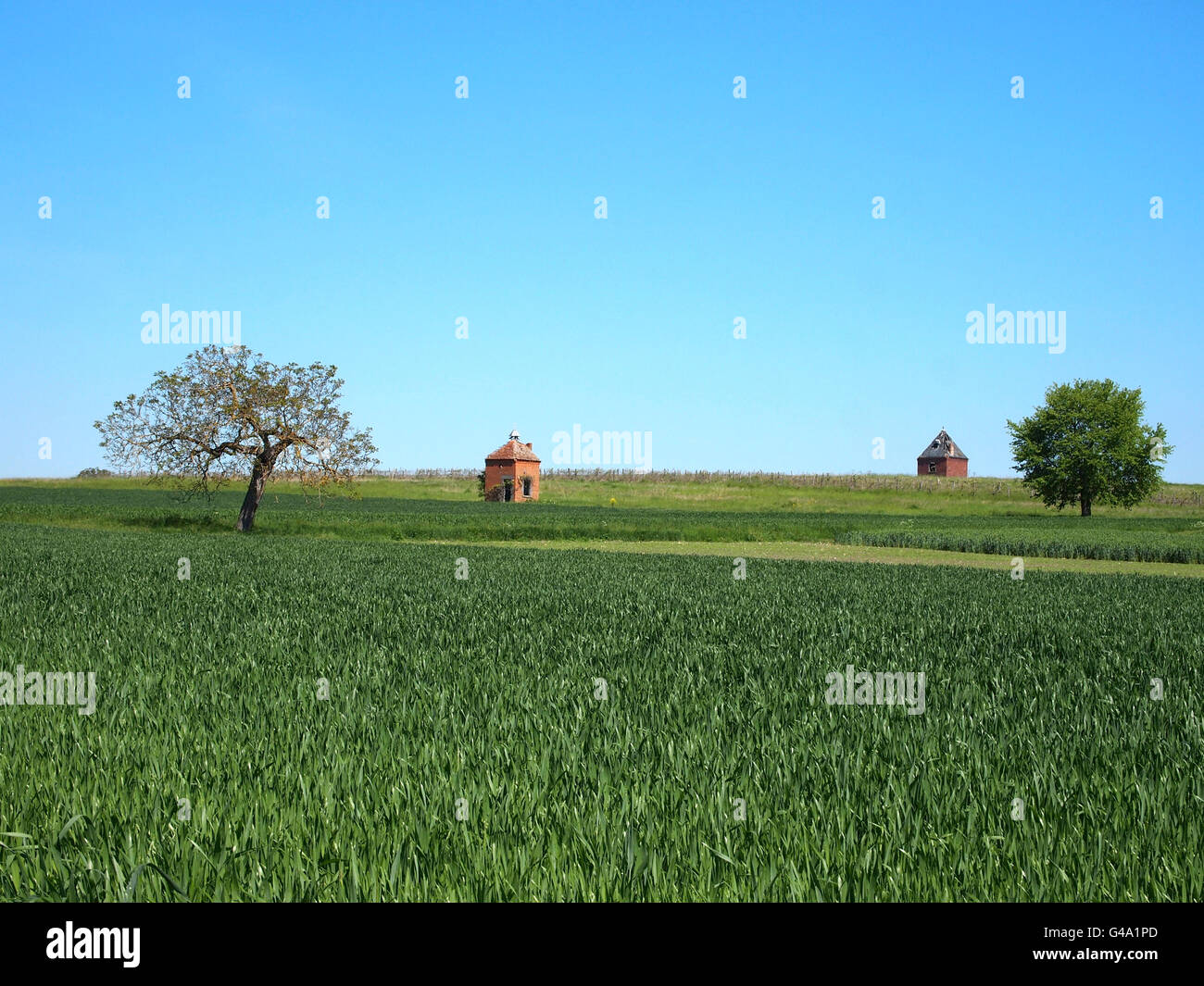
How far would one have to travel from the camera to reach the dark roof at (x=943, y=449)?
125644 mm

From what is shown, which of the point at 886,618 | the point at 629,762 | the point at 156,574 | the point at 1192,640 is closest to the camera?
the point at 629,762

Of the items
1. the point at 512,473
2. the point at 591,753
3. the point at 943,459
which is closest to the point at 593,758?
the point at 591,753

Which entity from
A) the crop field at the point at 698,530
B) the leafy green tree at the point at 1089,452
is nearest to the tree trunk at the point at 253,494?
the crop field at the point at 698,530

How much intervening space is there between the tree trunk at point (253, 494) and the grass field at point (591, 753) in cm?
2504

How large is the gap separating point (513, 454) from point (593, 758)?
7529 cm

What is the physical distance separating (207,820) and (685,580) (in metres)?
16.7

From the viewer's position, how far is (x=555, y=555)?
28828 mm

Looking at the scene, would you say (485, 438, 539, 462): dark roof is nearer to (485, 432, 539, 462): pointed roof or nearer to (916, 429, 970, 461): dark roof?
(485, 432, 539, 462): pointed roof

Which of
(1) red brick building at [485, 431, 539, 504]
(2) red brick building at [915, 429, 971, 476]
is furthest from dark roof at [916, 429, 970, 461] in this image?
(1) red brick building at [485, 431, 539, 504]

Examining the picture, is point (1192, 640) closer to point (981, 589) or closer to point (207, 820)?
point (981, 589)

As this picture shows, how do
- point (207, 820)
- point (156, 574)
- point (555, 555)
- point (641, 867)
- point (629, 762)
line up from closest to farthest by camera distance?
point (641, 867) < point (207, 820) < point (629, 762) < point (156, 574) < point (555, 555)

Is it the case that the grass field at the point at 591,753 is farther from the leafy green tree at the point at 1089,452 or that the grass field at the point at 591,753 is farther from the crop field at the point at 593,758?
the leafy green tree at the point at 1089,452

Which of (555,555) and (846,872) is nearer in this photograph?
(846,872)
